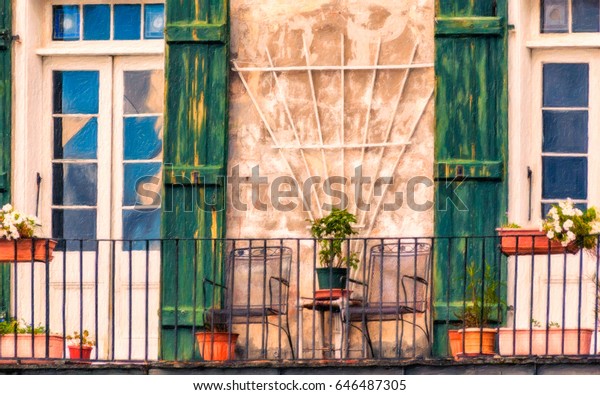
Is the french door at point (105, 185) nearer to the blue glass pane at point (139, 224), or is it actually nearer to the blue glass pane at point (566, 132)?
the blue glass pane at point (139, 224)

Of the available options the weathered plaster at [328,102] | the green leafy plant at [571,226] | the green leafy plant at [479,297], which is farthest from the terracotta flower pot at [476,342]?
the weathered plaster at [328,102]

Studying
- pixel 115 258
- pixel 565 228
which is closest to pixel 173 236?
pixel 115 258

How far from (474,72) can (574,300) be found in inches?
69.3

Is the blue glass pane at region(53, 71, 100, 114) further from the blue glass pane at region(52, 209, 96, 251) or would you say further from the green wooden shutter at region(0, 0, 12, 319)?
the blue glass pane at region(52, 209, 96, 251)

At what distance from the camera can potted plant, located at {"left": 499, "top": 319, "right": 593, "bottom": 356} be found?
1439cm

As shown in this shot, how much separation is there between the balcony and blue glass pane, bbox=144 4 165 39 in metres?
1.54

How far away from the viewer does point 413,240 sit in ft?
50.6

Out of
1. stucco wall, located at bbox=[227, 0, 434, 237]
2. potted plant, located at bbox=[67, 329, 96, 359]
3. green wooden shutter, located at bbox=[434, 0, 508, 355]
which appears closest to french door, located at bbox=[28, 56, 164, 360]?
potted plant, located at bbox=[67, 329, 96, 359]

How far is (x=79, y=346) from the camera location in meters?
15.1

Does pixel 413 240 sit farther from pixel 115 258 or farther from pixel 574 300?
pixel 115 258

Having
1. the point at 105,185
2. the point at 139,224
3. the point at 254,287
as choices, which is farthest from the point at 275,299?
the point at 105,185

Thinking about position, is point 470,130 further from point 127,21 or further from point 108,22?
point 108,22

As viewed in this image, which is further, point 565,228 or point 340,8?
point 340,8

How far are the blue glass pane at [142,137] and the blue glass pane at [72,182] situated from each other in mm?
298
